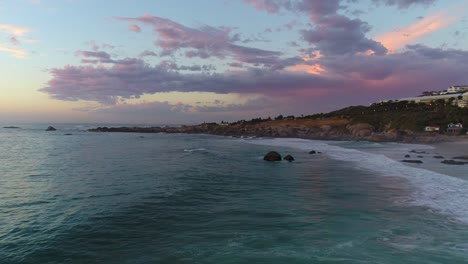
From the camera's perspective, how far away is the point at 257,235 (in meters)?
14.2

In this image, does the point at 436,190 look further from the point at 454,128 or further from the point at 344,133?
the point at 344,133

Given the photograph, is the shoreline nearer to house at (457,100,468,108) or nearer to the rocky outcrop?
the rocky outcrop

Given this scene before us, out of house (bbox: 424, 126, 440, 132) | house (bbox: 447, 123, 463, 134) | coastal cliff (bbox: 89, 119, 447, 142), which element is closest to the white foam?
coastal cliff (bbox: 89, 119, 447, 142)

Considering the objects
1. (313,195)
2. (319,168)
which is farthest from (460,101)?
(313,195)

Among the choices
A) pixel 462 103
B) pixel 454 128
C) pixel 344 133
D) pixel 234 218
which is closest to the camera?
pixel 234 218

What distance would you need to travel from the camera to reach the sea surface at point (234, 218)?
12.3m

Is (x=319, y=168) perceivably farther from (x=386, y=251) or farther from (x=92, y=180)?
(x=386, y=251)

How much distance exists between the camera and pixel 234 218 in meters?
17.0

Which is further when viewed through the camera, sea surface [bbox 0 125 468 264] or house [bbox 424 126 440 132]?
house [bbox 424 126 440 132]

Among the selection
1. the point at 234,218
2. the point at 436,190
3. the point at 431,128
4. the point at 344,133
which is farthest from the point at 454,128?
the point at 234,218

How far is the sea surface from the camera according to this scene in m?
12.3

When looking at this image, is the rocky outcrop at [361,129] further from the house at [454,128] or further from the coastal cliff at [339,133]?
the house at [454,128]

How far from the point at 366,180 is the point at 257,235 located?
16933mm

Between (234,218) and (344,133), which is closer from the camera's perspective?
(234,218)
